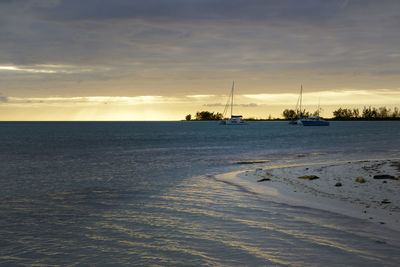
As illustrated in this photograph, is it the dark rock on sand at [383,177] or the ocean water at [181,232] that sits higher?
the dark rock on sand at [383,177]

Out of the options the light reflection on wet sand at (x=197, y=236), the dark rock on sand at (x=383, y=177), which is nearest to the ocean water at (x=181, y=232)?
the light reflection on wet sand at (x=197, y=236)

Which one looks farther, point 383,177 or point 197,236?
point 383,177

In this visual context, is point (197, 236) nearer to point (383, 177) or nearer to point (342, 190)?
point (342, 190)

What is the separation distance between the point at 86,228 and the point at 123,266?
436 centimetres

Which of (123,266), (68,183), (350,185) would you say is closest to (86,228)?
(123,266)

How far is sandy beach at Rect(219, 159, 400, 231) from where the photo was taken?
1420cm

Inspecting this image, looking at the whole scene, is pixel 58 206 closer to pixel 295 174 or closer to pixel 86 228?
pixel 86 228

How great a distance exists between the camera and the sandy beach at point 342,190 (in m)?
14.2

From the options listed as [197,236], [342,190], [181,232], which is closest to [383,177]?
[342,190]

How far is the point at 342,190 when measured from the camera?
1870 cm

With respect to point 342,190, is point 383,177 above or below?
above

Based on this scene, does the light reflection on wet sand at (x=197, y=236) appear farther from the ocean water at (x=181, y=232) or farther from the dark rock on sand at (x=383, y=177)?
the dark rock on sand at (x=383, y=177)

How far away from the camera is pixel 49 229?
12.8 meters

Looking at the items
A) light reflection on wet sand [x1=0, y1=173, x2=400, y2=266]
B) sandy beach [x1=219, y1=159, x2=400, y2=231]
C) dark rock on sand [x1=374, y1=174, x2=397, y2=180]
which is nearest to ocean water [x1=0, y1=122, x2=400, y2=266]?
light reflection on wet sand [x1=0, y1=173, x2=400, y2=266]
